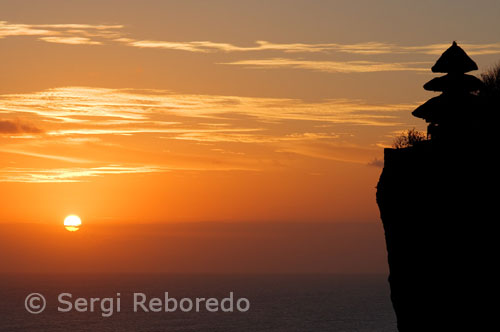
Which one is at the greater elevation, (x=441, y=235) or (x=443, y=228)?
(x=443, y=228)

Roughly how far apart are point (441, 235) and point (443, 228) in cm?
27

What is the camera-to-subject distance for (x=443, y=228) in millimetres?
26344

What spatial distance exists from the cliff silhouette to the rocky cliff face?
0.03 m

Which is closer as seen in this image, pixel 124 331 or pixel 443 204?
pixel 443 204

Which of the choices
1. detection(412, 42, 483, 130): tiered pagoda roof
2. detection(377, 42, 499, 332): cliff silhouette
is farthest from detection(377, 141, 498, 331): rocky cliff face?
detection(412, 42, 483, 130): tiered pagoda roof

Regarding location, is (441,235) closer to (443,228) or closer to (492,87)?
(443,228)

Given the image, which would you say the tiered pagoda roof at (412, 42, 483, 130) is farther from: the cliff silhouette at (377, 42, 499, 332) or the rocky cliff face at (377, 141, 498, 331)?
the rocky cliff face at (377, 141, 498, 331)

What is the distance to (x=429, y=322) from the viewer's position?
26953 mm

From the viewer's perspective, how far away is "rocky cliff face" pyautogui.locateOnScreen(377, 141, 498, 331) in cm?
2458

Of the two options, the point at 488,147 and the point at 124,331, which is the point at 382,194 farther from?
the point at 124,331

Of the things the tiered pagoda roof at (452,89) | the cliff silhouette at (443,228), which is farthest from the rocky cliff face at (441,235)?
the tiered pagoda roof at (452,89)

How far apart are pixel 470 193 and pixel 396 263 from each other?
558 cm

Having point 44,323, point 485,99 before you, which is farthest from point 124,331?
point 485,99

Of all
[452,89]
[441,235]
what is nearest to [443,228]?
[441,235]
